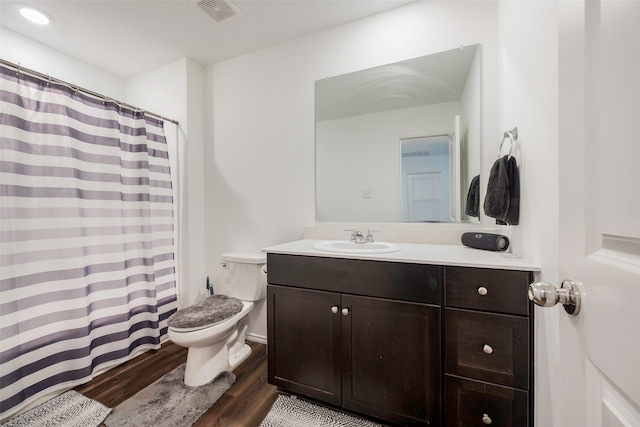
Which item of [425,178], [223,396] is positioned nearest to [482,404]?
[425,178]

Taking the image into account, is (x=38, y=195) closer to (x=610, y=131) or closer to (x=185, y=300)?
(x=185, y=300)

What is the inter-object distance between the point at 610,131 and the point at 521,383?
1077 mm

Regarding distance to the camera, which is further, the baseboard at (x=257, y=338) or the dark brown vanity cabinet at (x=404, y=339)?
the baseboard at (x=257, y=338)

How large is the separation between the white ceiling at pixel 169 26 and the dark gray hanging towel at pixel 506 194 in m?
1.27

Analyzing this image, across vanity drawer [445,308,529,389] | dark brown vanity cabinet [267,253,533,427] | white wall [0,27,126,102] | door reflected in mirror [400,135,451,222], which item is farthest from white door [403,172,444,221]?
white wall [0,27,126,102]

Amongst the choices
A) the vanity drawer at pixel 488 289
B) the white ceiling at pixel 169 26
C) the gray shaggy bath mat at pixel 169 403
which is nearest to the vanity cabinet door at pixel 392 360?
the vanity drawer at pixel 488 289

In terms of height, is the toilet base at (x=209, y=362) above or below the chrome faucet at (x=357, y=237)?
below

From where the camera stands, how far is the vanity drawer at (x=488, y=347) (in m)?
1.00

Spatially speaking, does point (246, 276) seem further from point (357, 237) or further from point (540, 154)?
point (540, 154)

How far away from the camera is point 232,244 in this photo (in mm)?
2236

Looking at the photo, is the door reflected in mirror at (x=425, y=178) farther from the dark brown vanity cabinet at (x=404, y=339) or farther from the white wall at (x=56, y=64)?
the white wall at (x=56, y=64)

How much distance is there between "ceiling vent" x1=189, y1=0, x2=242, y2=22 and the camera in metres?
1.62

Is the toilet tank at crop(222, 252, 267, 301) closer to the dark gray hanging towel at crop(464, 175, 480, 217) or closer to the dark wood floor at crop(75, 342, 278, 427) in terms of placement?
the dark wood floor at crop(75, 342, 278, 427)

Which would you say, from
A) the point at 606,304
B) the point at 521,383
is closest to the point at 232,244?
the point at 521,383
